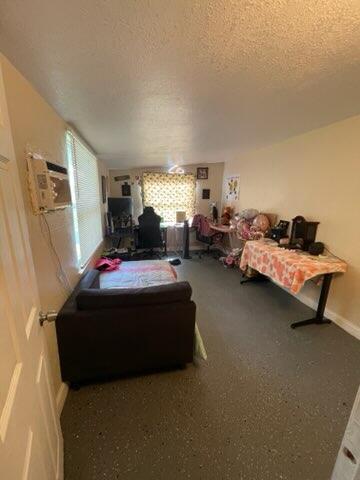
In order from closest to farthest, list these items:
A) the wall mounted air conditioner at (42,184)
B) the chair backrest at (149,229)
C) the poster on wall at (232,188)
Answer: the wall mounted air conditioner at (42,184)
the chair backrest at (149,229)
the poster on wall at (232,188)

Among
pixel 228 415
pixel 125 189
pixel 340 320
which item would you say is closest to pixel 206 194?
pixel 125 189

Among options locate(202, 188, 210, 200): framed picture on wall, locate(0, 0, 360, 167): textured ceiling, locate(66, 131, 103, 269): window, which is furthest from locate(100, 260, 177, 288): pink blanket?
locate(202, 188, 210, 200): framed picture on wall

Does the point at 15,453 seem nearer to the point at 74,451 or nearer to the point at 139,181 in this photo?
the point at 74,451

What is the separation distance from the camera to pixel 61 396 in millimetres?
1502

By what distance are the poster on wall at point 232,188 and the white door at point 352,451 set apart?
434 cm

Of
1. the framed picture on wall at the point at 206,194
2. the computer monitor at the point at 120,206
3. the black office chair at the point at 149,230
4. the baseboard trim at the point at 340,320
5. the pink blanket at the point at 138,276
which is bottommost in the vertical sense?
the baseboard trim at the point at 340,320

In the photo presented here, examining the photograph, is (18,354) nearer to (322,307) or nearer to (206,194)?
(322,307)

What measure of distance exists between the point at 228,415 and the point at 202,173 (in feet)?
15.9

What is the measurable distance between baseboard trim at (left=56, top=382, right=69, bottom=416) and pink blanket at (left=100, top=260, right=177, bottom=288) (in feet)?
3.28

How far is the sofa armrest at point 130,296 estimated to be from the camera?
5.15 ft

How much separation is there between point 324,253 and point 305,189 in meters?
0.86

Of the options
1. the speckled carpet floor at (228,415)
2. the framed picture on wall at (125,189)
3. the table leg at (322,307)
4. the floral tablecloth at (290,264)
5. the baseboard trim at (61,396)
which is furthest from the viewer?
the framed picture on wall at (125,189)

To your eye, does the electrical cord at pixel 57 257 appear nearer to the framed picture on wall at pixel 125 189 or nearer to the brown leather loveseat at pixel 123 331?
the brown leather loveseat at pixel 123 331

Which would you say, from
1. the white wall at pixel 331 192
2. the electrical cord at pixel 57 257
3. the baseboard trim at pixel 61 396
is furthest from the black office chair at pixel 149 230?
the baseboard trim at pixel 61 396
